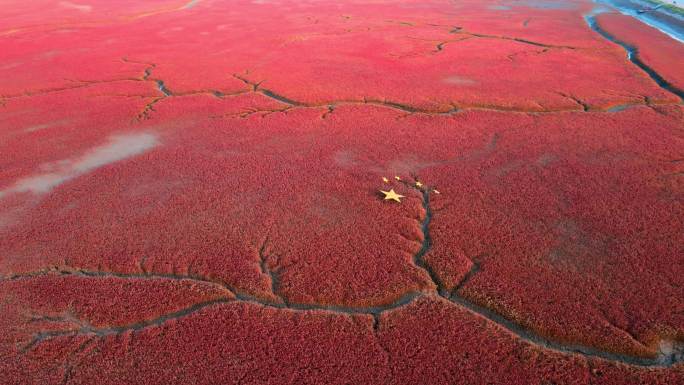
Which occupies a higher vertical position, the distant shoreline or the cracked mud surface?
the cracked mud surface

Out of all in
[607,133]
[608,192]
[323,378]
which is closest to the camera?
[323,378]

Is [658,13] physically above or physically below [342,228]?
below

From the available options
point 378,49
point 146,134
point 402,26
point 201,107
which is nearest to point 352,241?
point 146,134

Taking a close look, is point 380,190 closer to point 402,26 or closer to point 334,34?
point 334,34

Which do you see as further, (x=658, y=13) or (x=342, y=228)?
(x=658, y=13)

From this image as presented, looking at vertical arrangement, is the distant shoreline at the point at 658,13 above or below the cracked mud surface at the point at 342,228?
below

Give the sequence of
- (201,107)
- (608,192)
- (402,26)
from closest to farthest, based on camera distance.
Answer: (608,192), (201,107), (402,26)

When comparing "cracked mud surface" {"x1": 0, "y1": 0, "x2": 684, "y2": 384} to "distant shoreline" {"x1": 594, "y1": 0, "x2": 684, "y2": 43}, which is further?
"distant shoreline" {"x1": 594, "y1": 0, "x2": 684, "y2": 43}

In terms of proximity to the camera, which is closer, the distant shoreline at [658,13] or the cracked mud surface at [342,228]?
the cracked mud surface at [342,228]
